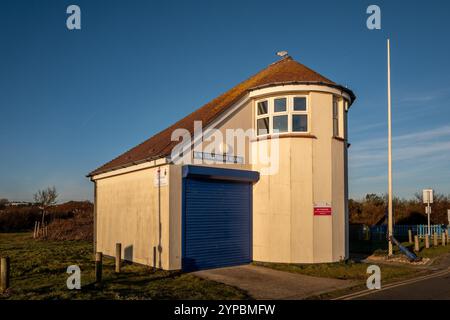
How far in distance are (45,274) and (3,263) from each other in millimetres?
3087

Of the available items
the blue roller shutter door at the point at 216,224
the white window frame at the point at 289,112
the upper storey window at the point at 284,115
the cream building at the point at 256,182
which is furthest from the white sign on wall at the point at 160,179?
the upper storey window at the point at 284,115

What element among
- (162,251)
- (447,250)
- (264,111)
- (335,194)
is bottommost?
(447,250)

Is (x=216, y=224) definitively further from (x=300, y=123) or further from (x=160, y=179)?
(x=300, y=123)

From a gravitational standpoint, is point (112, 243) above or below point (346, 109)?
below

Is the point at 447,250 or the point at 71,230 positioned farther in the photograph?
the point at 71,230

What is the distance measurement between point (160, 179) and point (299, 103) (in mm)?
5817

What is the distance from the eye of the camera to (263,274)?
12984 millimetres

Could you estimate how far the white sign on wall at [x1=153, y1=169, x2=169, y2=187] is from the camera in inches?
521

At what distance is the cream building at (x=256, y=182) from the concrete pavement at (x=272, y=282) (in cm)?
102

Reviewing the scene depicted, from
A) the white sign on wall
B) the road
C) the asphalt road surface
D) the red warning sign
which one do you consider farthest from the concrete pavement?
the white sign on wall

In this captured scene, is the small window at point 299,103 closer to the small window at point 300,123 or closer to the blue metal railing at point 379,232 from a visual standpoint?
the small window at point 300,123

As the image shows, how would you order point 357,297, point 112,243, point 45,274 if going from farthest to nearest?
point 112,243 < point 45,274 < point 357,297
